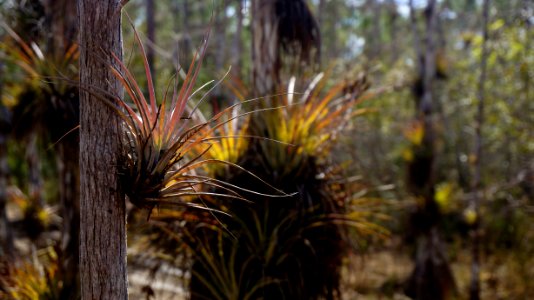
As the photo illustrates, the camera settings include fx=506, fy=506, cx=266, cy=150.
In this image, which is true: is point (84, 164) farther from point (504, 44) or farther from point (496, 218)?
point (496, 218)

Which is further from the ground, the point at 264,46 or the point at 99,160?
the point at 264,46

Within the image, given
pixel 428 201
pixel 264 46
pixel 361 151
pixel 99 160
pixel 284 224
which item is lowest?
pixel 428 201

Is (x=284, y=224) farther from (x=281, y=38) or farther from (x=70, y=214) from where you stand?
(x=70, y=214)

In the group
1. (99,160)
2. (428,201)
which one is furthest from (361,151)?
(99,160)

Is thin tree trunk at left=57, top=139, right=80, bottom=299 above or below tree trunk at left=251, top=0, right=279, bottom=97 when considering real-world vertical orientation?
below

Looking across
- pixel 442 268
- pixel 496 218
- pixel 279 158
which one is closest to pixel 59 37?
pixel 279 158

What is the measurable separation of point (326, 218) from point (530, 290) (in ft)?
27.4

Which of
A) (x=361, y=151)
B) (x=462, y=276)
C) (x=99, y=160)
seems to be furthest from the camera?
(x=361, y=151)

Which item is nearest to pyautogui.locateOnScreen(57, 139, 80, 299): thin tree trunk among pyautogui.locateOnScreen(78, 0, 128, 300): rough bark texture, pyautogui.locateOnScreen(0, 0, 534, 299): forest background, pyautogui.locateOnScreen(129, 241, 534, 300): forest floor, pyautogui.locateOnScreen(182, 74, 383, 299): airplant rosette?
pyautogui.locateOnScreen(0, 0, 534, 299): forest background

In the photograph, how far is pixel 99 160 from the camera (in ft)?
6.72

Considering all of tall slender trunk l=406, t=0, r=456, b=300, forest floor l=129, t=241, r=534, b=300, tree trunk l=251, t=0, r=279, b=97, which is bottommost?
forest floor l=129, t=241, r=534, b=300

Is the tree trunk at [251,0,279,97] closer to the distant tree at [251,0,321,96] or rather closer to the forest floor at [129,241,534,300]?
the distant tree at [251,0,321,96]

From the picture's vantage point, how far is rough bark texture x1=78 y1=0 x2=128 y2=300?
205 cm

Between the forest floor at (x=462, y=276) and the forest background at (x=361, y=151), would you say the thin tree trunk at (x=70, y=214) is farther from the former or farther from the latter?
the forest floor at (x=462, y=276)
